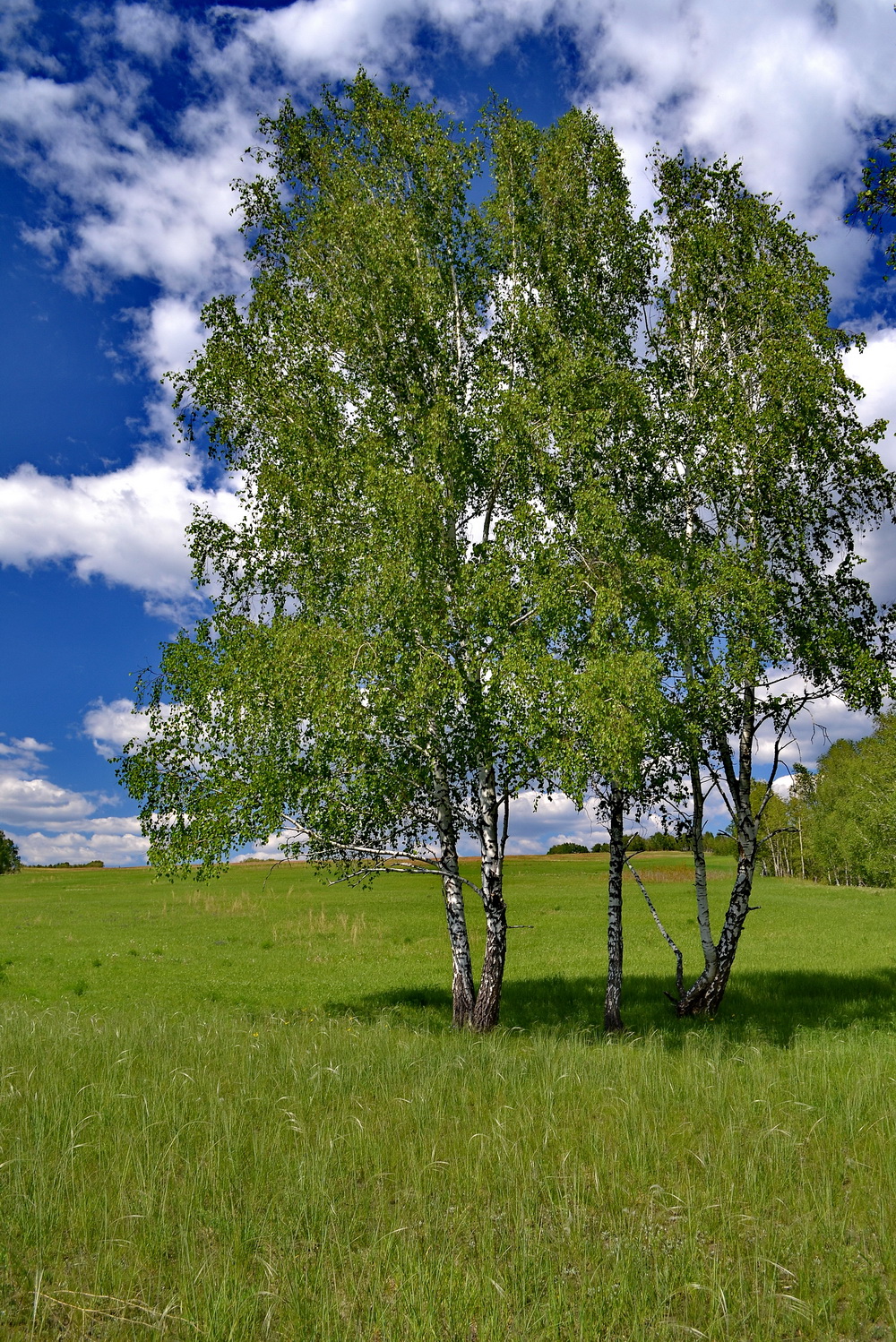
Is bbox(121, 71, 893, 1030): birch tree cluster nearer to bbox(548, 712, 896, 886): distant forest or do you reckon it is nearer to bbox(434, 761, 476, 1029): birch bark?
bbox(434, 761, 476, 1029): birch bark

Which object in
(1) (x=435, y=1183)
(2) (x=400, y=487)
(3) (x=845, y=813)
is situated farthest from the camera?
(3) (x=845, y=813)

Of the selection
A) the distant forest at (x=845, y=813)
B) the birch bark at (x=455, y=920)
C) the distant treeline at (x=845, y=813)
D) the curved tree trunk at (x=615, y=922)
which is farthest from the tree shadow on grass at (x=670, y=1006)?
the distant treeline at (x=845, y=813)

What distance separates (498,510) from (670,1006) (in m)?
14.0

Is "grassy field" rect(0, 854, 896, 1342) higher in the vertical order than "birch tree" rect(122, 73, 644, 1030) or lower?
lower

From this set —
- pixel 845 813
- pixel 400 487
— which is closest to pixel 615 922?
pixel 400 487

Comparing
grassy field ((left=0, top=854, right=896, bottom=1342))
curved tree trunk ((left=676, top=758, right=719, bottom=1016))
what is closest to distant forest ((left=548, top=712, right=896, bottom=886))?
curved tree trunk ((left=676, top=758, right=719, bottom=1016))

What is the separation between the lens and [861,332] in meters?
19.6

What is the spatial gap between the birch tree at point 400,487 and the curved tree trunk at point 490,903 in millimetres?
50

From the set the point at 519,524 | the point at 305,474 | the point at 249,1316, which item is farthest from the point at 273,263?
the point at 249,1316

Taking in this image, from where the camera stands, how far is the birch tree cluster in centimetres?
1459

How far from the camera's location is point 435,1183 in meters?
7.37

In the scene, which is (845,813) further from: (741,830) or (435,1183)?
(435,1183)

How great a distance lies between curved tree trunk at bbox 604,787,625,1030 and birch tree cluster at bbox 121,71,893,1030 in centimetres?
11

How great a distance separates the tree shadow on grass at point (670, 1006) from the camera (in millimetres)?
18516
